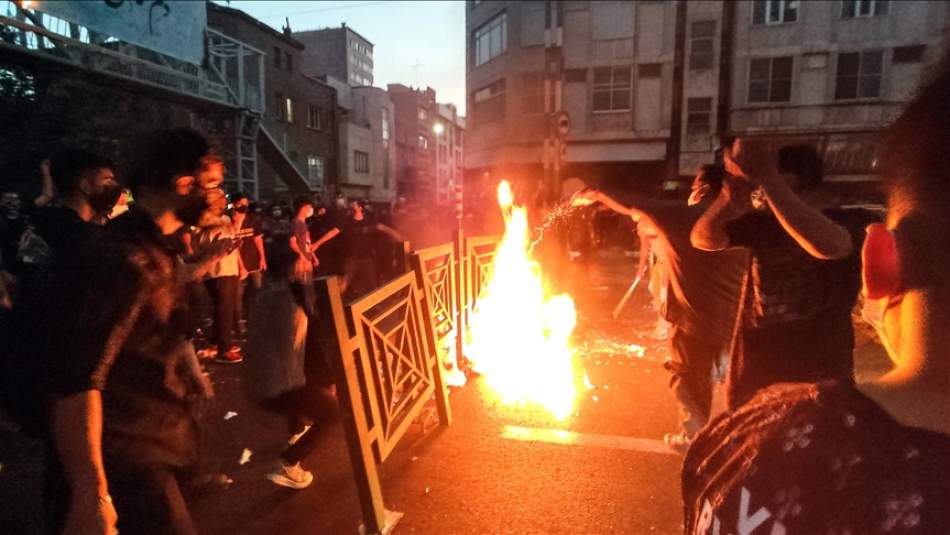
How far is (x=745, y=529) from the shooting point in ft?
3.07

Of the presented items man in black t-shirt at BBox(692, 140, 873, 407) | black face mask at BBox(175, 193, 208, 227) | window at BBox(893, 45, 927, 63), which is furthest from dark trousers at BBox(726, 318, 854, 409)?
window at BBox(893, 45, 927, 63)

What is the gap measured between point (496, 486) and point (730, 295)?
7.09 ft

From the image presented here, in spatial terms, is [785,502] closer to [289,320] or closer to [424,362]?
[289,320]

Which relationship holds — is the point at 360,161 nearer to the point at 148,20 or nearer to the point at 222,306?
the point at 148,20

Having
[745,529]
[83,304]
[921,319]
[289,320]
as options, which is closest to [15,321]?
[83,304]

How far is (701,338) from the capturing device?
3.89 meters

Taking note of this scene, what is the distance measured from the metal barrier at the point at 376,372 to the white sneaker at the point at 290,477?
688 millimetres

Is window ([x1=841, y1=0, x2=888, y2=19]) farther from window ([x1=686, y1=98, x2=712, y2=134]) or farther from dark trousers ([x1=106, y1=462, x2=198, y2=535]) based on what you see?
dark trousers ([x1=106, y1=462, x2=198, y2=535])

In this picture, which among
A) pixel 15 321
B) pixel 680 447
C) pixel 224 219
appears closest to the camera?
pixel 15 321

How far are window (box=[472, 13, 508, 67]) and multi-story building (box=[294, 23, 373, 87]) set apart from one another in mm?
13920

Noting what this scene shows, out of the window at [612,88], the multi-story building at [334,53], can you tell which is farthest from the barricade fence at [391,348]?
the multi-story building at [334,53]

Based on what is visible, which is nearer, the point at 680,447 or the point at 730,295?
the point at 730,295

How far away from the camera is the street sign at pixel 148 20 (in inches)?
455

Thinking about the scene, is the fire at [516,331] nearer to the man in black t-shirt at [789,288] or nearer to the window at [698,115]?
the man in black t-shirt at [789,288]
